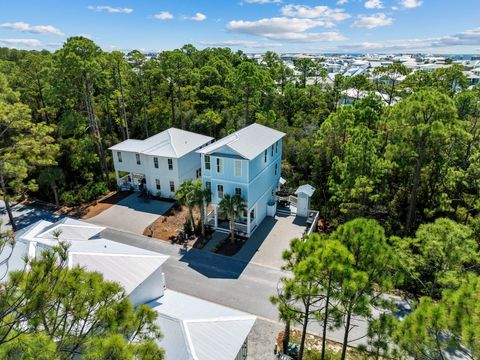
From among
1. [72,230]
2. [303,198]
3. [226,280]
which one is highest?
[72,230]

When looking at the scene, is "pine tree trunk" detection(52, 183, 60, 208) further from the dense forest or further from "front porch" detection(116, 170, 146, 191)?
"front porch" detection(116, 170, 146, 191)

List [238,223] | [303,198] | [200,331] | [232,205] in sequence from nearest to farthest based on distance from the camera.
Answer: [200,331]
[232,205]
[238,223]
[303,198]

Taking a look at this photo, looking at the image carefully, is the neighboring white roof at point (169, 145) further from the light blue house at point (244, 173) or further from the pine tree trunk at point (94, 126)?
the light blue house at point (244, 173)

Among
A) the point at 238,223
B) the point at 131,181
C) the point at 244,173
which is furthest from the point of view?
the point at 131,181

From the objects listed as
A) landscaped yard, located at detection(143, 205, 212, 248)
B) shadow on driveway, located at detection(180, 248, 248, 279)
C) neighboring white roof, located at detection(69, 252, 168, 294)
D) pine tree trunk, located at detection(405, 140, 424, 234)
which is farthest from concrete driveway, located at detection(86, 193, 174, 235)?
pine tree trunk, located at detection(405, 140, 424, 234)

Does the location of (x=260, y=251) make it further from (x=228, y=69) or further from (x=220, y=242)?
(x=228, y=69)

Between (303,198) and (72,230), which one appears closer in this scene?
(72,230)

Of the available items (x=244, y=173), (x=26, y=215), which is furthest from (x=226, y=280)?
(x=26, y=215)

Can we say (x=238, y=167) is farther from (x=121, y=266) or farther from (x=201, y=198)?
(x=121, y=266)
